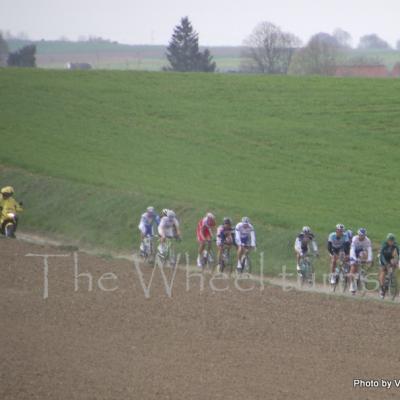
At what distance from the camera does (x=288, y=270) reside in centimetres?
3041

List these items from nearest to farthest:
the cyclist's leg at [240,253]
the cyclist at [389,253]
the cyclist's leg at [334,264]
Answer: the cyclist at [389,253] → the cyclist's leg at [334,264] → the cyclist's leg at [240,253]

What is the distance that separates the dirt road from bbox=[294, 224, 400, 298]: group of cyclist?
1972 mm

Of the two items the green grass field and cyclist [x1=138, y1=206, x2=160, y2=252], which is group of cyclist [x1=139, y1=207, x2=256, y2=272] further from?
the green grass field

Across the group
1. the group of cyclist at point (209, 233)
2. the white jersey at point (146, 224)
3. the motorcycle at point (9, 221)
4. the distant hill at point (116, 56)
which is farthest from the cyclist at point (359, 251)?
the distant hill at point (116, 56)

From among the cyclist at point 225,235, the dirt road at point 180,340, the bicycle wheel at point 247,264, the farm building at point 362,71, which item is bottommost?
the bicycle wheel at point 247,264

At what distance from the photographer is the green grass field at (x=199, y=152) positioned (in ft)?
121

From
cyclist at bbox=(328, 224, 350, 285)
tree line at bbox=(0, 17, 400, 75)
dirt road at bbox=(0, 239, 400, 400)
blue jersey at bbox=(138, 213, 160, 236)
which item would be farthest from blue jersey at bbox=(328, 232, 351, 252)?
tree line at bbox=(0, 17, 400, 75)

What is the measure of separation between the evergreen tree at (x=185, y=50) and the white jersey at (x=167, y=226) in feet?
270

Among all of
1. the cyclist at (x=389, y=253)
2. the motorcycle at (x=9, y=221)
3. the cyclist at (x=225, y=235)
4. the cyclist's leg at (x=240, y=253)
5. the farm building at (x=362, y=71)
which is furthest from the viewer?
the farm building at (x=362, y=71)

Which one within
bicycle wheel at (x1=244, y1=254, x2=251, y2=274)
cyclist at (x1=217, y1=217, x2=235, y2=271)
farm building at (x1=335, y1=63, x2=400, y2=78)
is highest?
farm building at (x1=335, y1=63, x2=400, y2=78)

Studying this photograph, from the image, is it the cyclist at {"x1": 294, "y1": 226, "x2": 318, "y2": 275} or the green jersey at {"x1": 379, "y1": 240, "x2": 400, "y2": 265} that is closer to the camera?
the green jersey at {"x1": 379, "y1": 240, "x2": 400, "y2": 265}

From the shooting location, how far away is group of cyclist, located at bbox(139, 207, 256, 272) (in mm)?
28859

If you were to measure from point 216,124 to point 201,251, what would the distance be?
24.2 m

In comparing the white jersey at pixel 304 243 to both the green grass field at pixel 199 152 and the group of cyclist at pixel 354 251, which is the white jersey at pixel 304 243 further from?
the green grass field at pixel 199 152
